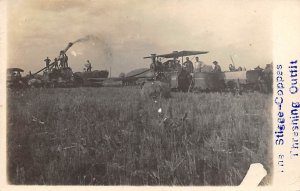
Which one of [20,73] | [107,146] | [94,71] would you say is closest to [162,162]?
[107,146]

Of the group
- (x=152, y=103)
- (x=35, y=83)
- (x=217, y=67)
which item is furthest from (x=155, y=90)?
(x=35, y=83)

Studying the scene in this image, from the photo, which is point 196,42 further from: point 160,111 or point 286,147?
point 286,147

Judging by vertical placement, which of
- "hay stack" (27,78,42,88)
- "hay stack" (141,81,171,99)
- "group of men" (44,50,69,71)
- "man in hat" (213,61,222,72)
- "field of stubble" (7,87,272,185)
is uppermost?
"group of men" (44,50,69,71)

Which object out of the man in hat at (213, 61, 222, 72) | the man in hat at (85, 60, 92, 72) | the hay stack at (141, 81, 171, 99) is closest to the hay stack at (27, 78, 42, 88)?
the man in hat at (85, 60, 92, 72)

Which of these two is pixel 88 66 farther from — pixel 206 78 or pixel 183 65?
pixel 206 78

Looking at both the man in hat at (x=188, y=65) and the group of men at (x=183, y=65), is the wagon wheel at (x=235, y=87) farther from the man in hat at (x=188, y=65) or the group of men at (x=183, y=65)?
the man in hat at (x=188, y=65)

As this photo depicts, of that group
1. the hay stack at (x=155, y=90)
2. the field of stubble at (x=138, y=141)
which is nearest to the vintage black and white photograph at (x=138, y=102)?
the field of stubble at (x=138, y=141)

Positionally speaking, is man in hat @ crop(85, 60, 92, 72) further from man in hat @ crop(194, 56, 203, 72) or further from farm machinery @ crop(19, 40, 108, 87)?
man in hat @ crop(194, 56, 203, 72)
